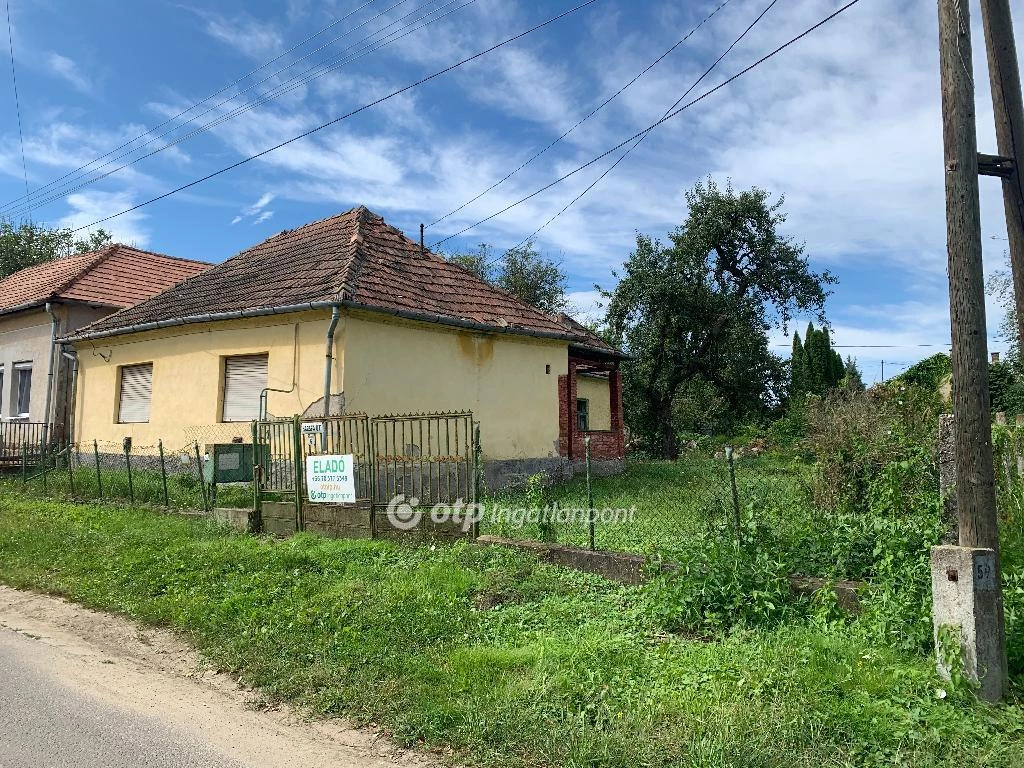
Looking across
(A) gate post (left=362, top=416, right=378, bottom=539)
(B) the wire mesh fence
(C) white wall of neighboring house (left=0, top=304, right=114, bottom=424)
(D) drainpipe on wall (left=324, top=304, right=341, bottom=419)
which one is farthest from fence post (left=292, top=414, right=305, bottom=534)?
(C) white wall of neighboring house (left=0, top=304, right=114, bottom=424)

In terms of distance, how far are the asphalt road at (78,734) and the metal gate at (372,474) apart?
4183 mm

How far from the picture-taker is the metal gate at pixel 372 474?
866 centimetres

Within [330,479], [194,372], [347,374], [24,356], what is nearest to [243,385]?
[194,372]

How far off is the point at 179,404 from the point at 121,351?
2609 mm

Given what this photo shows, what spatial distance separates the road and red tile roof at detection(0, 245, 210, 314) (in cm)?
1507

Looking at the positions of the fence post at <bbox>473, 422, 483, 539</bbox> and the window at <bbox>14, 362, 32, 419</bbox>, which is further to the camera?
the window at <bbox>14, 362, 32, 419</bbox>

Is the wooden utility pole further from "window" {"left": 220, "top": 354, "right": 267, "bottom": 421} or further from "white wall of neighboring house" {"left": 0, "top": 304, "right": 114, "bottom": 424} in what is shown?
"white wall of neighboring house" {"left": 0, "top": 304, "right": 114, "bottom": 424}

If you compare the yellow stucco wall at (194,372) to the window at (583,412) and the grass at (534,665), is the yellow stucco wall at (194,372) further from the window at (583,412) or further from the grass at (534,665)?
the window at (583,412)

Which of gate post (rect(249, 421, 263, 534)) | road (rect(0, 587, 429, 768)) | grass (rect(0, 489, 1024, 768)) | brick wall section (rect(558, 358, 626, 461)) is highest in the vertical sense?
brick wall section (rect(558, 358, 626, 461))

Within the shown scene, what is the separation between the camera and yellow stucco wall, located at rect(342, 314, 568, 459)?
12.4 m

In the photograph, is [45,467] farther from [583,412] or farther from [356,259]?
[583,412]

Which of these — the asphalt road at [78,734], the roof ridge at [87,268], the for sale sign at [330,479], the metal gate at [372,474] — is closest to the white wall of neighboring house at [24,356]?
the roof ridge at [87,268]

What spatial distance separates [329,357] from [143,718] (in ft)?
26.1

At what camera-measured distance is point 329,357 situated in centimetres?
1195
